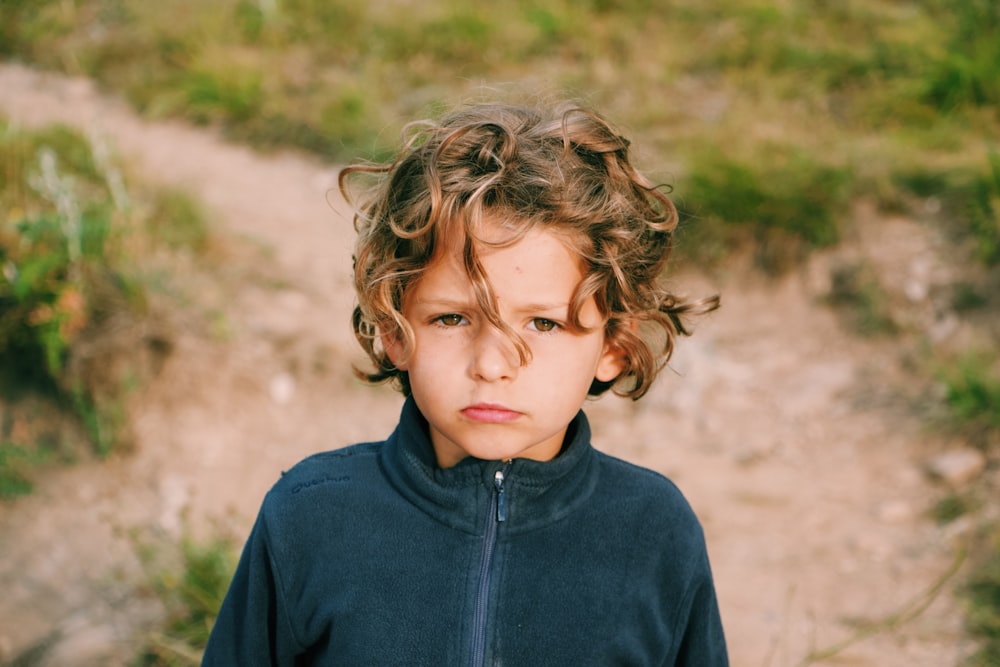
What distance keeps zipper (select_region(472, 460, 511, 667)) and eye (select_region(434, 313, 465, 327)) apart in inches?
10.1

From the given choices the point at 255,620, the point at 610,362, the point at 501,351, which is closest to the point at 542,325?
the point at 501,351

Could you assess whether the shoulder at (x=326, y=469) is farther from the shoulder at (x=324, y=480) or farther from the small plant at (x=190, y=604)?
the small plant at (x=190, y=604)

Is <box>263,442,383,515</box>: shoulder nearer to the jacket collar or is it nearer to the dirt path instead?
the jacket collar

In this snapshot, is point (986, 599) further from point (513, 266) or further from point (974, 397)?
point (513, 266)

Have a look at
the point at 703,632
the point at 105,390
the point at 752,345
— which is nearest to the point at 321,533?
the point at 703,632

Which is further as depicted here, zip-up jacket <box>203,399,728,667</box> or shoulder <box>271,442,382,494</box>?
shoulder <box>271,442,382,494</box>

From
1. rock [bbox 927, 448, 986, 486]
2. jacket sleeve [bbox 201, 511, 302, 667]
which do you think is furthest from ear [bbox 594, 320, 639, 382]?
rock [bbox 927, 448, 986, 486]

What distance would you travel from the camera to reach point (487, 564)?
155 centimetres

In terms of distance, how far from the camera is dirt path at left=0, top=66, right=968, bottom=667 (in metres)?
3.04

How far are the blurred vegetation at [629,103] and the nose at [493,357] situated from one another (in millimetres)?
1553

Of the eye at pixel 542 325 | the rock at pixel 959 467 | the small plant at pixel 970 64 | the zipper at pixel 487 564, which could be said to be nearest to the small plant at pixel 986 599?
the rock at pixel 959 467

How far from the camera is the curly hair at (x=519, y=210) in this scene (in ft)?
4.91

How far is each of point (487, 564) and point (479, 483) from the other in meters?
0.14

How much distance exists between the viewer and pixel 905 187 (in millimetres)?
4570
